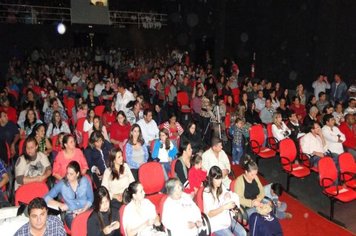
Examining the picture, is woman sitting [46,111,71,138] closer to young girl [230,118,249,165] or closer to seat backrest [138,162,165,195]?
seat backrest [138,162,165,195]

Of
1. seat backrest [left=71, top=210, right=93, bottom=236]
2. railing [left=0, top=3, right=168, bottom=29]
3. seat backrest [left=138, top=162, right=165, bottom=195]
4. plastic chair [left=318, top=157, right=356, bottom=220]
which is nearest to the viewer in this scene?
seat backrest [left=71, top=210, right=93, bottom=236]

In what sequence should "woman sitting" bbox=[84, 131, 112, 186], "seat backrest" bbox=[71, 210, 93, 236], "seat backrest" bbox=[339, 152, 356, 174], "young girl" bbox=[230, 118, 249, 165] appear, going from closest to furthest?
1. "seat backrest" bbox=[71, 210, 93, 236]
2. "woman sitting" bbox=[84, 131, 112, 186]
3. "seat backrest" bbox=[339, 152, 356, 174]
4. "young girl" bbox=[230, 118, 249, 165]

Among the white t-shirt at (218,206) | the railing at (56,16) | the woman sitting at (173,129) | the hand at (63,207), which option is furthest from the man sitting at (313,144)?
the railing at (56,16)

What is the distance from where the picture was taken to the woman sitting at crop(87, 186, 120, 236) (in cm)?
396

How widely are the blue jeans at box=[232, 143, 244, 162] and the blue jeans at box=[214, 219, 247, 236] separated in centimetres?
315

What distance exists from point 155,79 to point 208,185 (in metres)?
8.45

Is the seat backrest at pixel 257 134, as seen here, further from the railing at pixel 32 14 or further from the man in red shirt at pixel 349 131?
the railing at pixel 32 14

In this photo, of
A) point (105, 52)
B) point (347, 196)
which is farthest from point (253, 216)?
point (105, 52)

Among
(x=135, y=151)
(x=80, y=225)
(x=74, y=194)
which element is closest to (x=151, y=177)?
(x=135, y=151)

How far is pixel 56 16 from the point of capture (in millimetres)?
18969

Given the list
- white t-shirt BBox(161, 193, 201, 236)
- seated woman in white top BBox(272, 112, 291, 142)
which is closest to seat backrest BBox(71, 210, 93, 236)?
white t-shirt BBox(161, 193, 201, 236)

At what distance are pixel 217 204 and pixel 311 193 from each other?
3085 mm

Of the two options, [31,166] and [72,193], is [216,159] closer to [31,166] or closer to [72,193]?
[72,193]

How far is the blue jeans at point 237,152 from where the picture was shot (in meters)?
7.79
